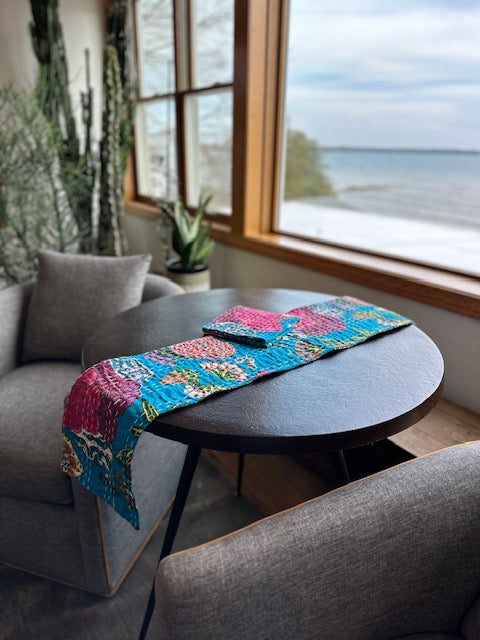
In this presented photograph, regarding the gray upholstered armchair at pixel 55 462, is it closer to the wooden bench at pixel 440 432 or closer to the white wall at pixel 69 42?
the wooden bench at pixel 440 432

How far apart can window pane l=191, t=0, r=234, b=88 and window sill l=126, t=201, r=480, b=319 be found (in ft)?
3.22

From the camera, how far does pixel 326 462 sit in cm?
166

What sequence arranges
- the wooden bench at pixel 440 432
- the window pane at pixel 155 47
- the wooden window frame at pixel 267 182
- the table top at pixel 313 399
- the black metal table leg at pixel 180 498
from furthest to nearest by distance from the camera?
the window pane at pixel 155 47 → the wooden window frame at pixel 267 182 → the wooden bench at pixel 440 432 → the black metal table leg at pixel 180 498 → the table top at pixel 313 399

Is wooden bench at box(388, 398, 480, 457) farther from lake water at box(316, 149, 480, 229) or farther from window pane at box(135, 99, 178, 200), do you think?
window pane at box(135, 99, 178, 200)

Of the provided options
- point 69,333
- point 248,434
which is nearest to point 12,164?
point 69,333

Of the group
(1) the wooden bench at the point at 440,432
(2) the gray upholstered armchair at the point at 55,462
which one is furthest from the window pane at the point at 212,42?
(1) the wooden bench at the point at 440,432

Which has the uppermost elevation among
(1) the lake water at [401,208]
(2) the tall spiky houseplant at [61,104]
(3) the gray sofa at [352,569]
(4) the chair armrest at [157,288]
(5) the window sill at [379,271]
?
(2) the tall spiky houseplant at [61,104]

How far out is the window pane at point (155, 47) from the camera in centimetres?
281

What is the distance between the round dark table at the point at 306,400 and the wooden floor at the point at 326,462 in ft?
0.98

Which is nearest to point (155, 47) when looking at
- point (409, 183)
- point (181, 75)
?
point (181, 75)

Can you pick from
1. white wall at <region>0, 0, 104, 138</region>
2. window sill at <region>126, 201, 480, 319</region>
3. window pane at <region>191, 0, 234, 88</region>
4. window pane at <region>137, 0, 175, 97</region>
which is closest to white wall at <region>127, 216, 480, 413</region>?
window sill at <region>126, 201, 480, 319</region>

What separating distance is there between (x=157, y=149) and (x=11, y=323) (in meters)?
2.12

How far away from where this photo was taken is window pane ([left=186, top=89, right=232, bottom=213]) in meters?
2.55

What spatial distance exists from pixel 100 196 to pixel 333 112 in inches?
63.3
